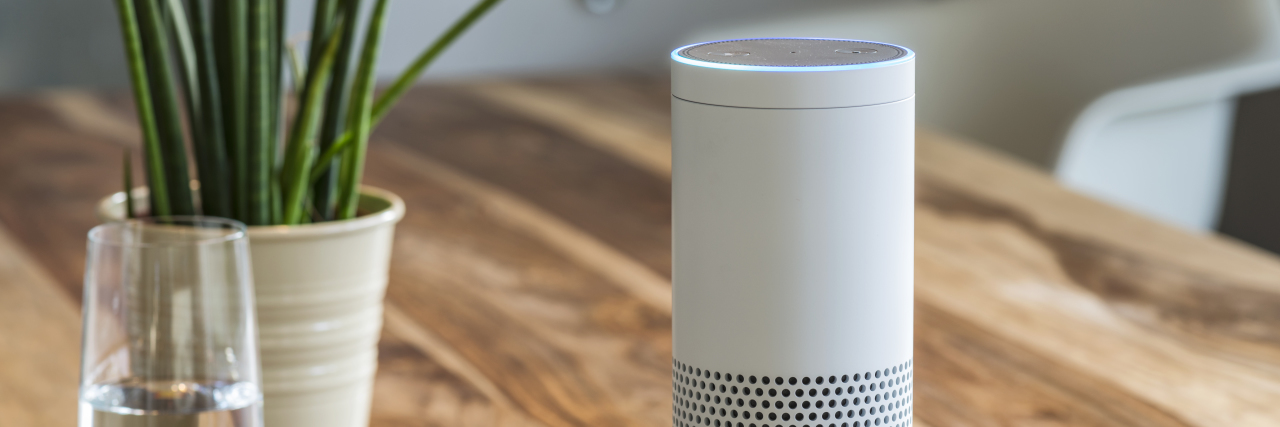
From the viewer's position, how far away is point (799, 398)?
0.40 metres

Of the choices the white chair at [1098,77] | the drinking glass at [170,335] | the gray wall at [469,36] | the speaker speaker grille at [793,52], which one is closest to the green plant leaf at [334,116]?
the drinking glass at [170,335]

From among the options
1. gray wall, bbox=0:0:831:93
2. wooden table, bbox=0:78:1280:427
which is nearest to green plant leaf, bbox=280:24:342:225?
wooden table, bbox=0:78:1280:427

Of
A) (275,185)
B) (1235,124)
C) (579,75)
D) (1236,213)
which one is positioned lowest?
(1236,213)

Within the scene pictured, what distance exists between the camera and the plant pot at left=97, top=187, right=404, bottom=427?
57cm

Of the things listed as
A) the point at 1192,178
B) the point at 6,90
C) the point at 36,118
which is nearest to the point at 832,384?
the point at 36,118

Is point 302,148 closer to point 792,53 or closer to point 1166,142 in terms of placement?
point 792,53

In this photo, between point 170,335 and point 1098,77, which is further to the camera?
point 1098,77

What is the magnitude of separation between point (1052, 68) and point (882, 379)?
1.72 m

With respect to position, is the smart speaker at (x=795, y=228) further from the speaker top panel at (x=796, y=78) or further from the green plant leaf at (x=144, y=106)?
the green plant leaf at (x=144, y=106)

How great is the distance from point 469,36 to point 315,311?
2033 millimetres

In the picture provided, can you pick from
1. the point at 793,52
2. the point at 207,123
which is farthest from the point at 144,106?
the point at 793,52

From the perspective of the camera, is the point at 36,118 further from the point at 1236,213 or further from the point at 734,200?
the point at 1236,213

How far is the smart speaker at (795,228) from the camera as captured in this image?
38cm

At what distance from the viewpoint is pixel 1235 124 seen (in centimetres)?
201
